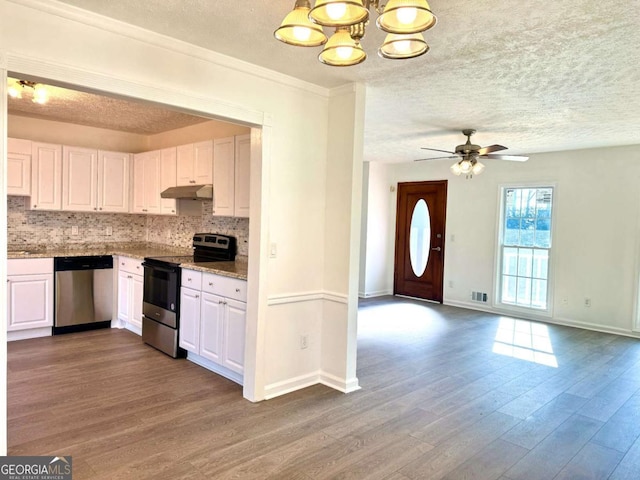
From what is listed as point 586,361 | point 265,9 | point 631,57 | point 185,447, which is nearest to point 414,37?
point 265,9

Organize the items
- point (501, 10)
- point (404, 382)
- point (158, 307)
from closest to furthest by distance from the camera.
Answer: point (501, 10) < point (404, 382) < point (158, 307)

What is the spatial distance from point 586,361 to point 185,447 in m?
4.11

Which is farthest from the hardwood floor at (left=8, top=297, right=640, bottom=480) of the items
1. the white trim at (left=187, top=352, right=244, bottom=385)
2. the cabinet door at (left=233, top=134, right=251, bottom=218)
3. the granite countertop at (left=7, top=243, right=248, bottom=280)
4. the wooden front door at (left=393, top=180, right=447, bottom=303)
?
the wooden front door at (left=393, top=180, right=447, bottom=303)

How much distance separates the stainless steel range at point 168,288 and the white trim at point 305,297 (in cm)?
128

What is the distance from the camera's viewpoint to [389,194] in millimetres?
8359

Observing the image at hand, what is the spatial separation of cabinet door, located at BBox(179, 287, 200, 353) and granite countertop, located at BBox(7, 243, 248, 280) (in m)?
0.27

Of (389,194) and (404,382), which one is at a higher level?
(389,194)

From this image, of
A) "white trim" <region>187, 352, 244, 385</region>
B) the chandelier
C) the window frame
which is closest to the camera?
the chandelier

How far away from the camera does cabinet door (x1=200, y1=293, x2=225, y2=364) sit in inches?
147

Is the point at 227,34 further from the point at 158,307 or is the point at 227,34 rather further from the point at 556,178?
the point at 556,178

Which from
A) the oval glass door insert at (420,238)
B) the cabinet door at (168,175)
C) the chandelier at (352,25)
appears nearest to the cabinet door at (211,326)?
the cabinet door at (168,175)

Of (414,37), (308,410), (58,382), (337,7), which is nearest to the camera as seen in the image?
(337,7)

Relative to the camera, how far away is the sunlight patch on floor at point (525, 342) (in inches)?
183

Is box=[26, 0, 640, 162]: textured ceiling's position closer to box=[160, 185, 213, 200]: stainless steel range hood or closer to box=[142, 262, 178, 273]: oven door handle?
box=[160, 185, 213, 200]: stainless steel range hood
